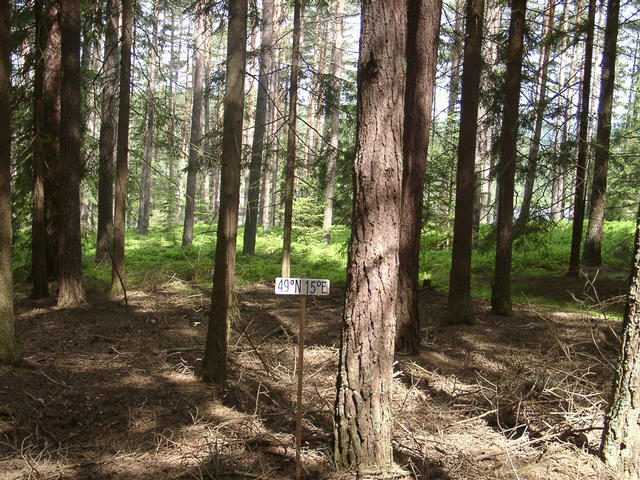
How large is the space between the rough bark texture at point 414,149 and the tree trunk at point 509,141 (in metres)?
3.02

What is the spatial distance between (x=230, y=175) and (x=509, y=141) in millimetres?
6566

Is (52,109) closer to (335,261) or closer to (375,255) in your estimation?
(335,261)

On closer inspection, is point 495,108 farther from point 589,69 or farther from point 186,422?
point 186,422

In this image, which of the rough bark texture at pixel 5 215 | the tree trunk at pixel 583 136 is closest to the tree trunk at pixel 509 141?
the tree trunk at pixel 583 136

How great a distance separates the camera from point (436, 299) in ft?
42.4

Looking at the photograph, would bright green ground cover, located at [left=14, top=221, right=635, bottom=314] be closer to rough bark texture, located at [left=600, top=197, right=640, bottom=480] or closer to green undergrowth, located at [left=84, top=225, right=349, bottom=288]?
green undergrowth, located at [left=84, top=225, right=349, bottom=288]

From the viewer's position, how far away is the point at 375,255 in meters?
4.29

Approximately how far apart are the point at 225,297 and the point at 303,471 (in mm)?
2778

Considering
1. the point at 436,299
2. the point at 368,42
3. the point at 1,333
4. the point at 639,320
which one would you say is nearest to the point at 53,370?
the point at 1,333

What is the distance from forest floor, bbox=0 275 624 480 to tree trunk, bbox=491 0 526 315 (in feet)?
4.54

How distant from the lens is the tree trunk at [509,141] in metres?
10.2

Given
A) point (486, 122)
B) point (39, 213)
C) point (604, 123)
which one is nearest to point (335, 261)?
point (486, 122)

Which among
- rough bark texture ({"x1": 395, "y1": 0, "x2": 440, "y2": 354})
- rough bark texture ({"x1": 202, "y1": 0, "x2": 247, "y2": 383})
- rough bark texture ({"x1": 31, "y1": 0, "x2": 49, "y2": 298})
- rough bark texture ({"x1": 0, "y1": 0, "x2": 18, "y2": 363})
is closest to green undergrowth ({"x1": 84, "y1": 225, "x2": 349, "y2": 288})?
rough bark texture ({"x1": 31, "y1": 0, "x2": 49, "y2": 298})

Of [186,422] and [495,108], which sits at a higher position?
[495,108]
